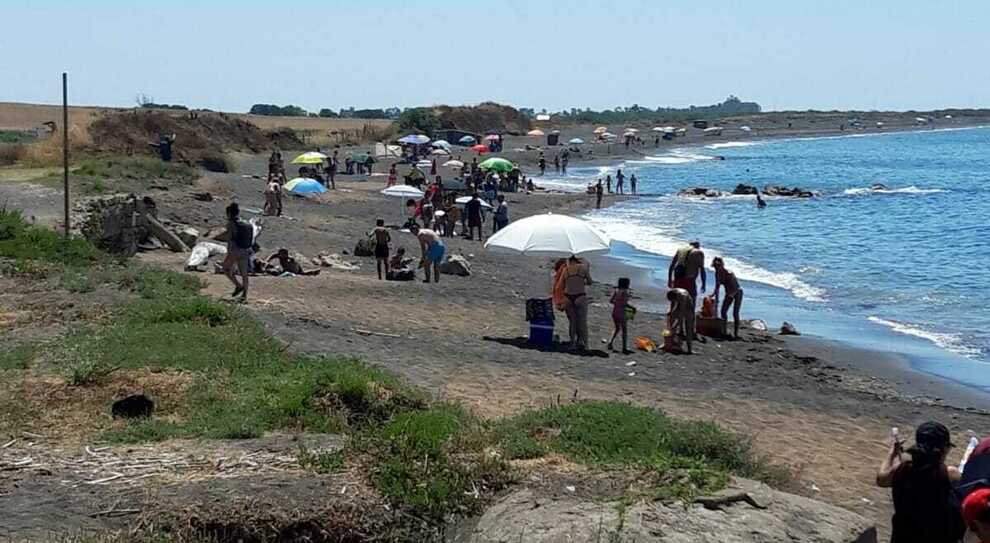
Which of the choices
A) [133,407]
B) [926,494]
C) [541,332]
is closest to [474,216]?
[541,332]

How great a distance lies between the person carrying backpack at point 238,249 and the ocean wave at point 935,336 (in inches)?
439

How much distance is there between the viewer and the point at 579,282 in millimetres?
15164

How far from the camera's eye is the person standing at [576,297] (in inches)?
596

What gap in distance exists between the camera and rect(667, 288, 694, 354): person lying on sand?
15.8 meters

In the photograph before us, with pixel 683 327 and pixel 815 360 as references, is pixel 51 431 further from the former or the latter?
pixel 815 360

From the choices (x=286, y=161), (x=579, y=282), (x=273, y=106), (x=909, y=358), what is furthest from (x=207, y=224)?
(x=273, y=106)

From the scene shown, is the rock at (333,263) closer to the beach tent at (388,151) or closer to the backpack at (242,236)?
the backpack at (242,236)

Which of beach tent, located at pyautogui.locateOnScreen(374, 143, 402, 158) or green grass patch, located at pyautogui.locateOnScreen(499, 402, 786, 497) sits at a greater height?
beach tent, located at pyautogui.locateOnScreen(374, 143, 402, 158)

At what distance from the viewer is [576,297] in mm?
15180

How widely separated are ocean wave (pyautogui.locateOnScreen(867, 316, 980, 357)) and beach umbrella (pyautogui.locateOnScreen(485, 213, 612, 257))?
22.0 ft

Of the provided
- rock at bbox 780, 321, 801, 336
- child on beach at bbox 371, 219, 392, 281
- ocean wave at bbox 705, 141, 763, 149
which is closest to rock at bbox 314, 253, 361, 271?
child on beach at bbox 371, 219, 392, 281

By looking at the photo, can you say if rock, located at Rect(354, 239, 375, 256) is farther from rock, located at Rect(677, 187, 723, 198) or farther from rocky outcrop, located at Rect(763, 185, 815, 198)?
rocky outcrop, located at Rect(763, 185, 815, 198)

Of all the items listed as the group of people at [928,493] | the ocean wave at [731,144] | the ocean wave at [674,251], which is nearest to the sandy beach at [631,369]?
the group of people at [928,493]

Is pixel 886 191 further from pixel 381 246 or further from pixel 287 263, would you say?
pixel 287 263
